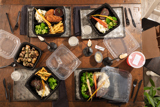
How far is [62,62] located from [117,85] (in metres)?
0.98

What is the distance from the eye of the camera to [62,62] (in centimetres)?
185

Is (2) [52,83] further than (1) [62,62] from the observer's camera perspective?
No

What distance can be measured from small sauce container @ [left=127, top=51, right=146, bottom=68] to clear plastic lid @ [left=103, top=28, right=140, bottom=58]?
91 mm

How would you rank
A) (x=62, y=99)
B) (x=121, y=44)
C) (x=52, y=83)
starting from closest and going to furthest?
(x=52, y=83), (x=62, y=99), (x=121, y=44)

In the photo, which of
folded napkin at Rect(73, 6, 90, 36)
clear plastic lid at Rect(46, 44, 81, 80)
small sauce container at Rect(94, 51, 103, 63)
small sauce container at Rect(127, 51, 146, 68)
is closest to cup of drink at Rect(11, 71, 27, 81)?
clear plastic lid at Rect(46, 44, 81, 80)

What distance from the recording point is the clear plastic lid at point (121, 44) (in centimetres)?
191

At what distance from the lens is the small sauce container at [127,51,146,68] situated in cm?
182

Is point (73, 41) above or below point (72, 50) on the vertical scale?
above

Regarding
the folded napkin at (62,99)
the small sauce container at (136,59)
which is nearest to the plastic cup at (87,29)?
the small sauce container at (136,59)

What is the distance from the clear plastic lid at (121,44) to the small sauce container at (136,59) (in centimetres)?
9

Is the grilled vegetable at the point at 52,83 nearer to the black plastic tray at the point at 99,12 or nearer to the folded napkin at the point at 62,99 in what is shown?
the folded napkin at the point at 62,99

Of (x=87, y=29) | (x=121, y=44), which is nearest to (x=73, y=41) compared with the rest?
(x=87, y=29)

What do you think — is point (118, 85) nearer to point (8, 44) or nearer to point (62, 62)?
point (62, 62)

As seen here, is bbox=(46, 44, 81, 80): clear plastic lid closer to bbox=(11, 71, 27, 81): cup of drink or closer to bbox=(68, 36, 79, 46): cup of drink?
bbox=(68, 36, 79, 46): cup of drink
